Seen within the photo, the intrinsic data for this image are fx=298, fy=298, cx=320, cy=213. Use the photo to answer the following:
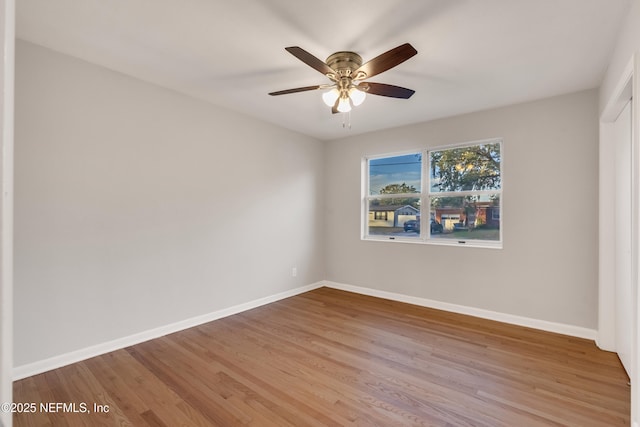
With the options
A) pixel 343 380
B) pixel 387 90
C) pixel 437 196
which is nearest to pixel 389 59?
pixel 387 90

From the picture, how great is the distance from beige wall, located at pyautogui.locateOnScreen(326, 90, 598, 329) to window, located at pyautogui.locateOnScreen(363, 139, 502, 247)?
0.16 m

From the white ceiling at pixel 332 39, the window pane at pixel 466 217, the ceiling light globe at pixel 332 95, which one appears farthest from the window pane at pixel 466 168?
the ceiling light globe at pixel 332 95

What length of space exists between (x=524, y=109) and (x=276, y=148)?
3.01m

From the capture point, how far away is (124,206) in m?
2.73

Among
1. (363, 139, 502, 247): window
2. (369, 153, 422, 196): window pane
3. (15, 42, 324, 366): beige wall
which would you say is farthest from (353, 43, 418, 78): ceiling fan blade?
(369, 153, 422, 196): window pane

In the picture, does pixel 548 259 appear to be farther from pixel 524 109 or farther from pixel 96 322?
pixel 96 322

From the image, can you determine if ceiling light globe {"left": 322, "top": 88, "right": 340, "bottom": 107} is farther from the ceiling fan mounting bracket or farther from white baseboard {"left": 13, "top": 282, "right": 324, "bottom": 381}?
white baseboard {"left": 13, "top": 282, "right": 324, "bottom": 381}

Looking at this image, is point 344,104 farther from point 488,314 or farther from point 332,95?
point 488,314

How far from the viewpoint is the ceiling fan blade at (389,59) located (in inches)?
70.0

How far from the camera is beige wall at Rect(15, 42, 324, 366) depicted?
2.27m

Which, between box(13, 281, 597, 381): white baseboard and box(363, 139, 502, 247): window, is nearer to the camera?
box(13, 281, 597, 381): white baseboard

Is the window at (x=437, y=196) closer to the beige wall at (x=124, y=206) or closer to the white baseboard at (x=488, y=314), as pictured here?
the white baseboard at (x=488, y=314)

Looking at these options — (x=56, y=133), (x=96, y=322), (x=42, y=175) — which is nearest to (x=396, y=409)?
(x=96, y=322)

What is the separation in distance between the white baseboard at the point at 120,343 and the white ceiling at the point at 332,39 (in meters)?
2.43
